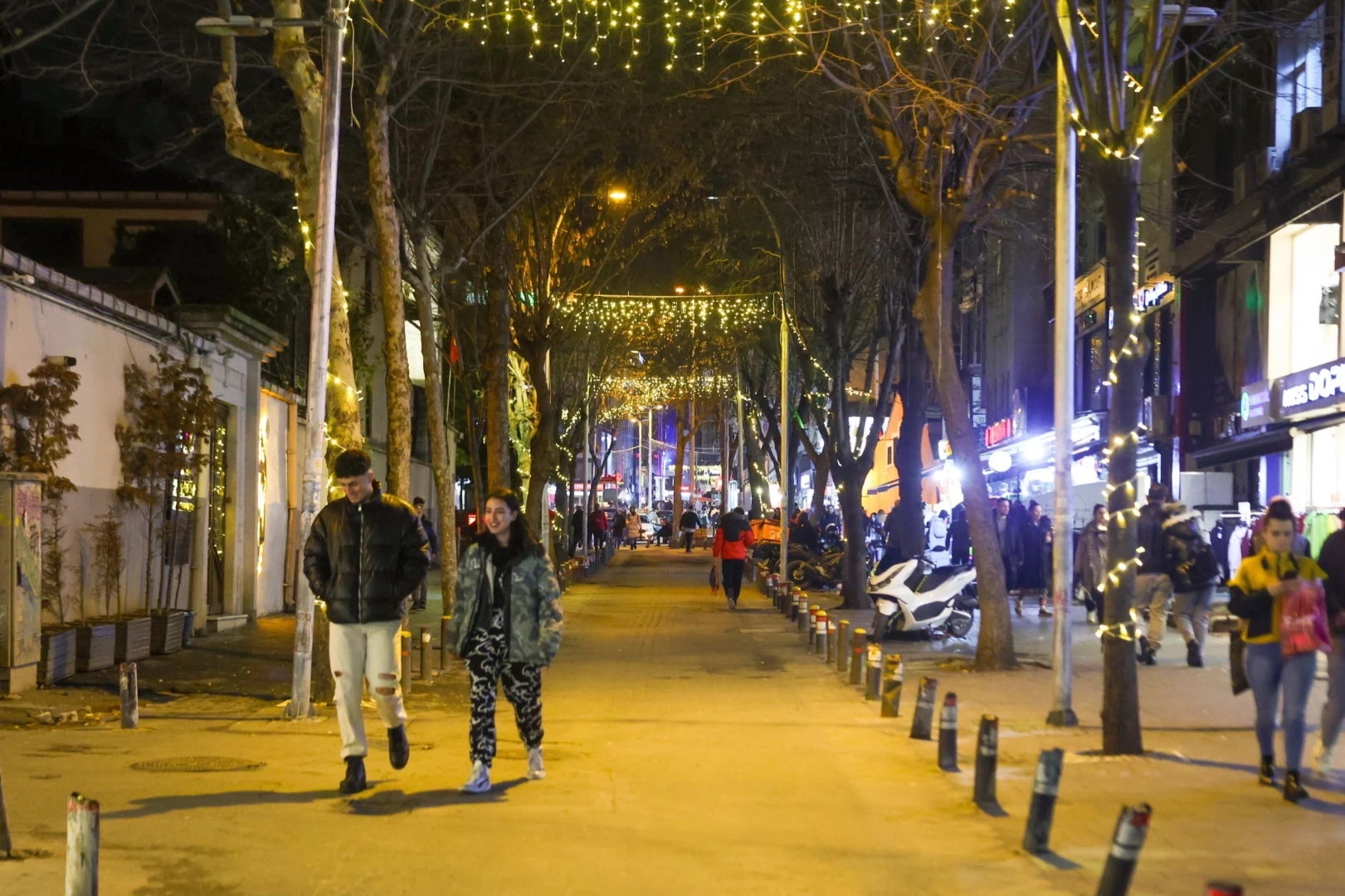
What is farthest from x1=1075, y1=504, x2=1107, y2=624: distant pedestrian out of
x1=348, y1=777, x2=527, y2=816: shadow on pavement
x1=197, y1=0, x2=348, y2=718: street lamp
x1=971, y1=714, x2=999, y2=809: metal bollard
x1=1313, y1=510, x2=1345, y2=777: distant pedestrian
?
x1=348, y1=777, x2=527, y2=816: shadow on pavement

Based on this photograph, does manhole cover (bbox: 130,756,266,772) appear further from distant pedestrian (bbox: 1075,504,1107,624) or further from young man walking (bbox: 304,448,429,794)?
distant pedestrian (bbox: 1075,504,1107,624)

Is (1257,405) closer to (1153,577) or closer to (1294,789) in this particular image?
(1153,577)

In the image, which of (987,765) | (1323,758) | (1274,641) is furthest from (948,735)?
(1323,758)

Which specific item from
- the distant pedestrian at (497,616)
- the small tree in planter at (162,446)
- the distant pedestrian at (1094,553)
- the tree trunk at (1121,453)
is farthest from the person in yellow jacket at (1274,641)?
the small tree in planter at (162,446)

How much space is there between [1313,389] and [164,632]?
52.9 ft

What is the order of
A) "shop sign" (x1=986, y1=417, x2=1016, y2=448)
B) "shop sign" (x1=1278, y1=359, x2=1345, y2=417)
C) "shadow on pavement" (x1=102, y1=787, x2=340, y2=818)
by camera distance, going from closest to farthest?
"shadow on pavement" (x1=102, y1=787, x2=340, y2=818)
"shop sign" (x1=1278, y1=359, x2=1345, y2=417)
"shop sign" (x1=986, y1=417, x2=1016, y2=448)

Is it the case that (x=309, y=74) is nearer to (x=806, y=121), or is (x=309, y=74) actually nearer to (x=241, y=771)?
(x=241, y=771)

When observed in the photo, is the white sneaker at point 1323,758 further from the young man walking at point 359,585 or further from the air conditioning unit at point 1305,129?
the air conditioning unit at point 1305,129

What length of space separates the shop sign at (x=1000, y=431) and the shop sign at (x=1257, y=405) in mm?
17543

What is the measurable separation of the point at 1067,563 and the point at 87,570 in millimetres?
11053

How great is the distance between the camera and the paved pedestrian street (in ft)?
23.0

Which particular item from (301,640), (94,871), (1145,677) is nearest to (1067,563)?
(1145,677)

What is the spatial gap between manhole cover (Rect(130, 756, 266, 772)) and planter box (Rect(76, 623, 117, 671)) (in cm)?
554

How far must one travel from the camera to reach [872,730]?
482 inches
